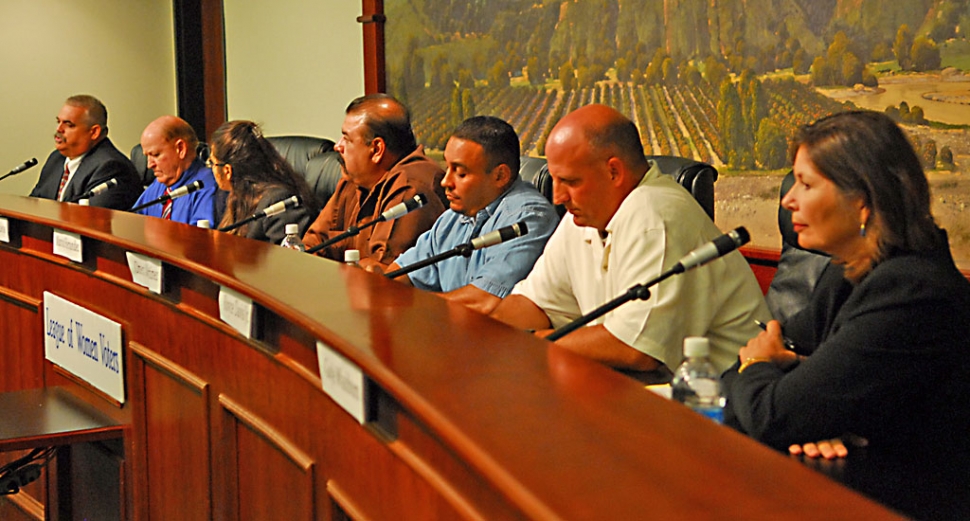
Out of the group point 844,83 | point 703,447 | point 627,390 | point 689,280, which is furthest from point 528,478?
point 844,83

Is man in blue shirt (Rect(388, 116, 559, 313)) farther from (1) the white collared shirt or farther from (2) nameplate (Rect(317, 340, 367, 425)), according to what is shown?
(1) the white collared shirt

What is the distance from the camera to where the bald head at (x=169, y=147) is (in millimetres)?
4664

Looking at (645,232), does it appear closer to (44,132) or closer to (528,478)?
(528,478)

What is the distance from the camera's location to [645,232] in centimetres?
221

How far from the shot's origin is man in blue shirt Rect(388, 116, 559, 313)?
2930 mm

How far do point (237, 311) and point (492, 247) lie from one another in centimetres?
121

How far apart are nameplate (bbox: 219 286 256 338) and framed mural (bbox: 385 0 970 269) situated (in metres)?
1.80

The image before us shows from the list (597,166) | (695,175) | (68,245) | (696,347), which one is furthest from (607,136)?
(68,245)

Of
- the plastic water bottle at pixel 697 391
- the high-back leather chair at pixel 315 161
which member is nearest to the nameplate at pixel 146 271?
the plastic water bottle at pixel 697 391

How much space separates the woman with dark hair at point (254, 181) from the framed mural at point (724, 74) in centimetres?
92

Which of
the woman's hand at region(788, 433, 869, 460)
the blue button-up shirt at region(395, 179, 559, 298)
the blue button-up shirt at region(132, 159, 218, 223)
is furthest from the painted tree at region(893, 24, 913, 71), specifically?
the blue button-up shirt at region(132, 159, 218, 223)

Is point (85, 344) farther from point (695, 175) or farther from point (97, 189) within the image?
point (695, 175)

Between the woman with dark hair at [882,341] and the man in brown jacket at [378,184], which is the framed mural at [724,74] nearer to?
the man in brown jacket at [378,184]

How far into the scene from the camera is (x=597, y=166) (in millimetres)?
2383
